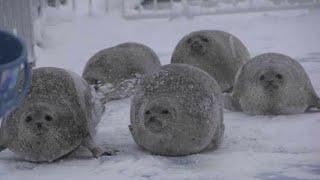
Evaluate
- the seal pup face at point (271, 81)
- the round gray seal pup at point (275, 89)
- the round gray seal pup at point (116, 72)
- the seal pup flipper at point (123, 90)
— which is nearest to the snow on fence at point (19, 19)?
the round gray seal pup at point (116, 72)

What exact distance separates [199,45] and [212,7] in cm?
776

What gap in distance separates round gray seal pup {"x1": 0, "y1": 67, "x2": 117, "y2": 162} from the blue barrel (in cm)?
150

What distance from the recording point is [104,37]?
1384cm

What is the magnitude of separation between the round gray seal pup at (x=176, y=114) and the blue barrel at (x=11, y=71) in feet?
5.61

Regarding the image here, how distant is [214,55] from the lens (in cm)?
802

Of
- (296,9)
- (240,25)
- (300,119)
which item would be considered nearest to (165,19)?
(240,25)

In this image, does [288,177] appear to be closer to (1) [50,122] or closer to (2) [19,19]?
(1) [50,122]

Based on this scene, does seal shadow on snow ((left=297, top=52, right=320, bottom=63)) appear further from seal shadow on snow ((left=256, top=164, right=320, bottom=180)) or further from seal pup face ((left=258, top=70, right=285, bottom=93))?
seal shadow on snow ((left=256, top=164, right=320, bottom=180))

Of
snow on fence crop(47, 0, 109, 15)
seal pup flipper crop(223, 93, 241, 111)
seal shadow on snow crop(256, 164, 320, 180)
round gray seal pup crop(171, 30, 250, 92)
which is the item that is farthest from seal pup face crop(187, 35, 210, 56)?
snow on fence crop(47, 0, 109, 15)

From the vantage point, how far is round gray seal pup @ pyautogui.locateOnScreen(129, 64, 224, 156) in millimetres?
5223

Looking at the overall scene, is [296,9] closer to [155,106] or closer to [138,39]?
[138,39]

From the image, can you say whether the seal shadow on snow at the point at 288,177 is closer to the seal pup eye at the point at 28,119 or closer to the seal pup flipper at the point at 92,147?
the seal pup flipper at the point at 92,147

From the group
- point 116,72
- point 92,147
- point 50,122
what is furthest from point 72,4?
point 50,122

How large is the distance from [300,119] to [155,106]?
5.85 feet
